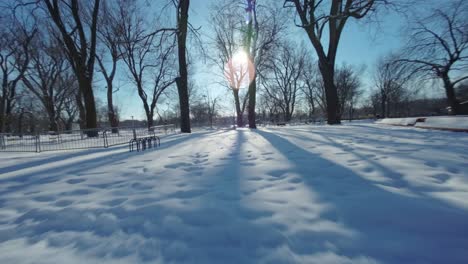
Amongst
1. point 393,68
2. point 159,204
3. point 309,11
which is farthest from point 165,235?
point 393,68

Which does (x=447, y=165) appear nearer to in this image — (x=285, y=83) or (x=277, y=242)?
(x=277, y=242)

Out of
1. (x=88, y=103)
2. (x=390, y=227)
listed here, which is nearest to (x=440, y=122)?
(x=390, y=227)

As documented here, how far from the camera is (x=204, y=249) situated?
147cm

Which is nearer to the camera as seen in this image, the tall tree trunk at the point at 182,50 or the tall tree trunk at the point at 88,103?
the tall tree trunk at the point at 182,50

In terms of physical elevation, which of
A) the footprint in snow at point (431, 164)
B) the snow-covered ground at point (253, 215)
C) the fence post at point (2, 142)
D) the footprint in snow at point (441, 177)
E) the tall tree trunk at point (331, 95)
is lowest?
the snow-covered ground at point (253, 215)

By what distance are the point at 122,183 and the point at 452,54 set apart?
2787cm

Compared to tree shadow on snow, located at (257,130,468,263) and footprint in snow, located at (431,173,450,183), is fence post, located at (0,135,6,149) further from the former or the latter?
footprint in snow, located at (431,173,450,183)

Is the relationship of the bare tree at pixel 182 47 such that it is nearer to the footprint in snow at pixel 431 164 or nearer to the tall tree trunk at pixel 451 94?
the footprint in snow at pixel 431 164

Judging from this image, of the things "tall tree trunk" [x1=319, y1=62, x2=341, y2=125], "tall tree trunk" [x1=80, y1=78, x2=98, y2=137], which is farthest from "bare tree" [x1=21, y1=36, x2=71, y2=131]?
"tall tree trunk" [x1=319, y1=62, x2=341, y2=125]

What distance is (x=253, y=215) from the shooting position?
189 centimetres

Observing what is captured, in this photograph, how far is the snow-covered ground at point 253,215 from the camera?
1.41 m

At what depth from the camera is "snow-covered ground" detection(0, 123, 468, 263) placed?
4.62 ft

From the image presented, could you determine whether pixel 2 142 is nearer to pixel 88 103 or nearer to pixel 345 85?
pixel 88 103

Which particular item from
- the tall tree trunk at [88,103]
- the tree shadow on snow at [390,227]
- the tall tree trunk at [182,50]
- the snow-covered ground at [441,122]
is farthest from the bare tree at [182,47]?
the snow-covered ground at [441,122]
